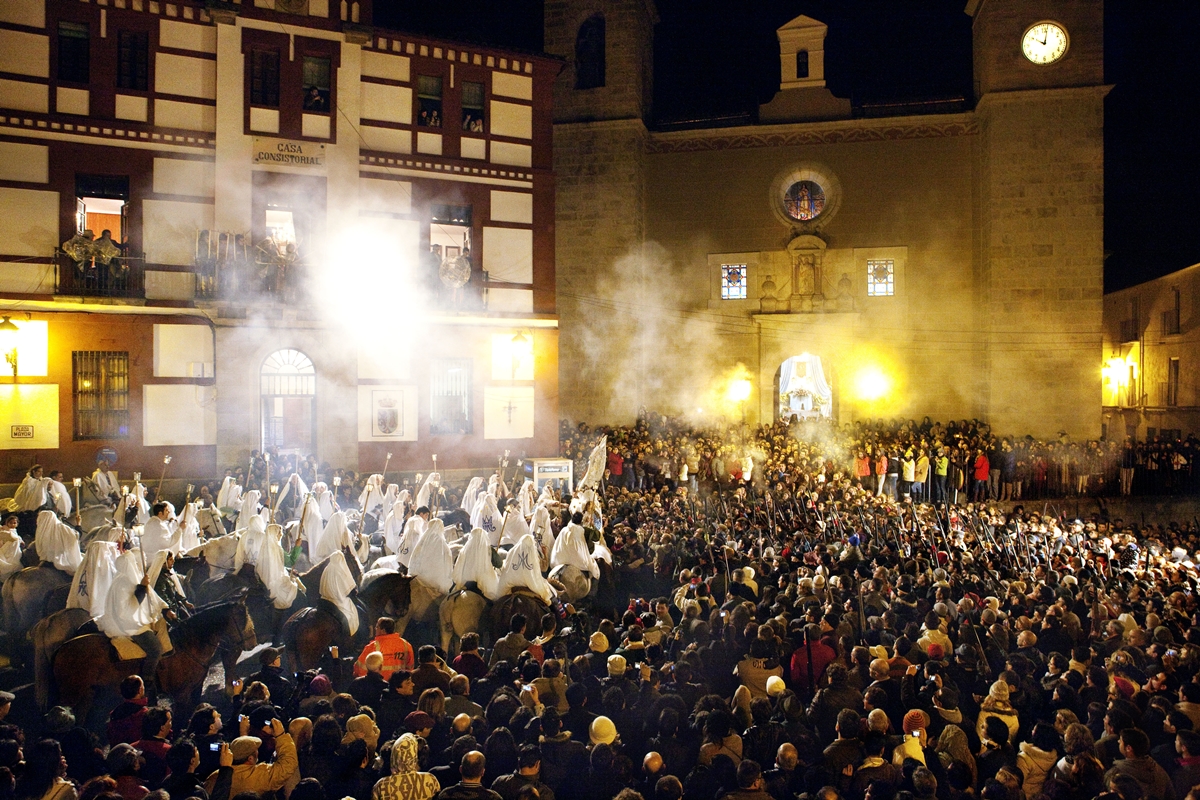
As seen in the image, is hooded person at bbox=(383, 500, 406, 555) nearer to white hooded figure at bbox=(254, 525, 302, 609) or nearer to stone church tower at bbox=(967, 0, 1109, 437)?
white hooded figure at bbox=(254, 525, 302, 609)

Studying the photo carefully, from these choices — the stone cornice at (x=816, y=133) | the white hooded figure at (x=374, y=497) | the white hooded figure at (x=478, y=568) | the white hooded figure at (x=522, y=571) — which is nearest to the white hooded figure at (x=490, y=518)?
the white hooded figure at (x=374, y=497)

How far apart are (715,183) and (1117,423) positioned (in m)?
22.2

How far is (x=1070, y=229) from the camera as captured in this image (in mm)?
26188

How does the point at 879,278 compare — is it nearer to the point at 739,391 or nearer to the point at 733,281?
the point at 733,281

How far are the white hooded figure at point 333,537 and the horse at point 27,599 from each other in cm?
328

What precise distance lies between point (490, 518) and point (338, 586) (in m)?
5.69

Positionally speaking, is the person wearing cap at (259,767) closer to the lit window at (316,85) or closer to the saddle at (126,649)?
the saddle at (126,649)

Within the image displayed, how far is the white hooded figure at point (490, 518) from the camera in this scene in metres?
13.8

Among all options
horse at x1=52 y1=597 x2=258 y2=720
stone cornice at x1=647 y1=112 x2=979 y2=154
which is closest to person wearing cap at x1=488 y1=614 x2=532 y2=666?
horse at x1=52 y1=597 x2=258 y2=720

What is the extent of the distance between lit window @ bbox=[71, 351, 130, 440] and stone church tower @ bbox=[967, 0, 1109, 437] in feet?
84.6

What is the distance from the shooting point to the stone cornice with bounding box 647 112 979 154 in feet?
92.1

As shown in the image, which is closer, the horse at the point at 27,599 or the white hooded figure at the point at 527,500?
the horse at the point at 27,599

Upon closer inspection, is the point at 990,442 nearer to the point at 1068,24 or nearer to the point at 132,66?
the point at 1068,24

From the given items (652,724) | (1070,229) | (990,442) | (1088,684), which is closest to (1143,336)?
(1070,229)
